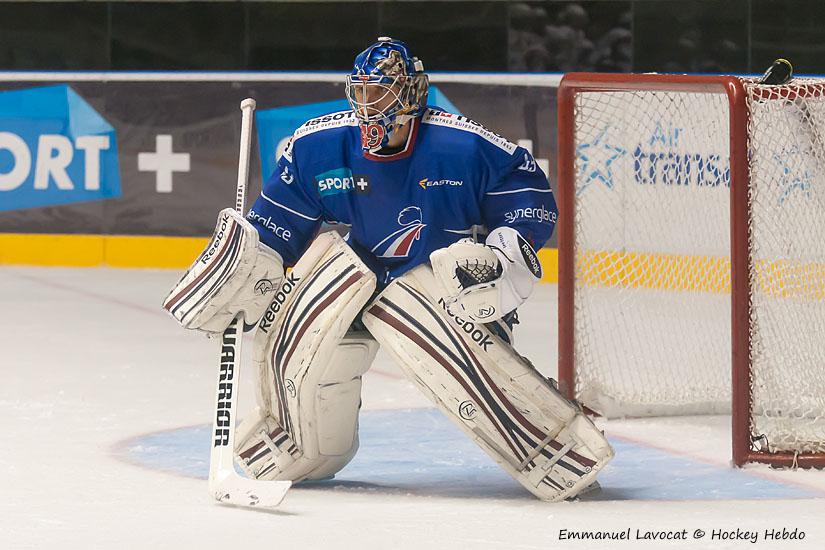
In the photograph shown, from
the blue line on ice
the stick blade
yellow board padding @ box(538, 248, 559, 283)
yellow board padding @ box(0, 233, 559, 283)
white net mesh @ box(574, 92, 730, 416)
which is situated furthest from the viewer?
yellow board padding @ box(0, 233, 559, 283)

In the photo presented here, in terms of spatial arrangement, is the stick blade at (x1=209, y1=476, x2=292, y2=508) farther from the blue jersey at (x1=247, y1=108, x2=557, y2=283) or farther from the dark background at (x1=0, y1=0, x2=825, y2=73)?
the dark background at (x1=0, y1=0, x2=825, y2=73)

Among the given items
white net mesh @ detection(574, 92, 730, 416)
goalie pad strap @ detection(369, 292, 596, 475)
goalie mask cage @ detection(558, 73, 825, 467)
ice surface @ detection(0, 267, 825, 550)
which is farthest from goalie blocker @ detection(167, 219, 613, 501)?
white net mesh @ detection(574, 92, 730, 416)

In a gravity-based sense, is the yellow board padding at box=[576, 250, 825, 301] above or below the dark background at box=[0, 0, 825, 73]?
below

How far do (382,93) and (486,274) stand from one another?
0.44 meters

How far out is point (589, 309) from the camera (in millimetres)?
5062

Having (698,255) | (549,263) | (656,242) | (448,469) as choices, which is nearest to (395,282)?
(448,469)

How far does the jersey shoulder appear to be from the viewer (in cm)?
353

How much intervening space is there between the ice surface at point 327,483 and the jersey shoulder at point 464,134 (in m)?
0.73

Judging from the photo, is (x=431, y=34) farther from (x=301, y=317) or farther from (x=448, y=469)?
(x=301, y=317)

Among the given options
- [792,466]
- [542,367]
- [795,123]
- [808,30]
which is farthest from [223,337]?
[808,30]

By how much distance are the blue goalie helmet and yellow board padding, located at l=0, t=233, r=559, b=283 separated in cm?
451

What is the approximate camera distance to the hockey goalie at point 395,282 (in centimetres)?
347

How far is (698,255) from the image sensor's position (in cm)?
544

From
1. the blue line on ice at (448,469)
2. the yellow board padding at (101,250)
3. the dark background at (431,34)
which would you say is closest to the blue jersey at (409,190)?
the blue line on ice at (448,469)
